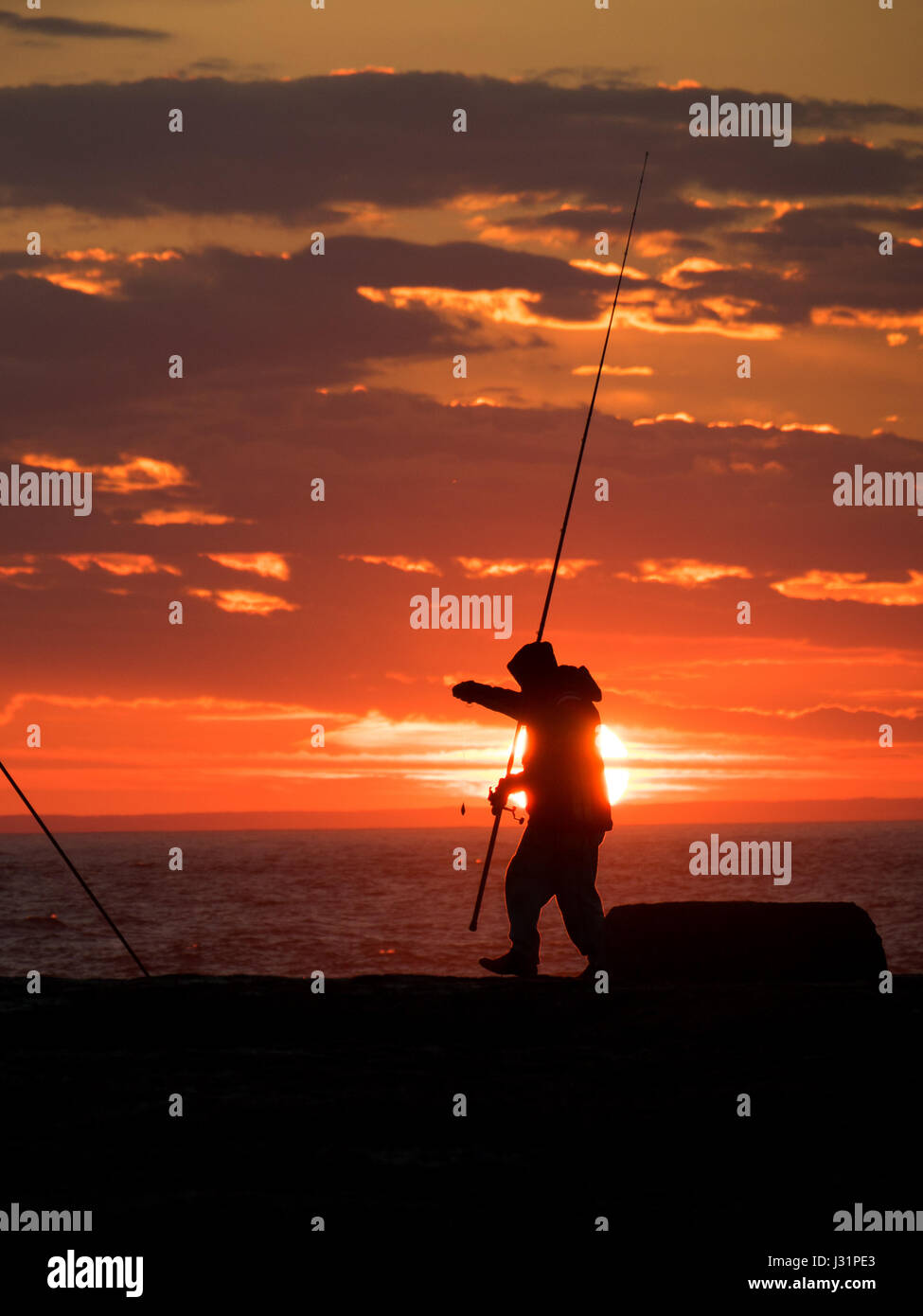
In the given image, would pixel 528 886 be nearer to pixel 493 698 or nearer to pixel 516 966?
pixel 516 966

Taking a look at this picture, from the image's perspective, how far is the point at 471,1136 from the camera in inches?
220

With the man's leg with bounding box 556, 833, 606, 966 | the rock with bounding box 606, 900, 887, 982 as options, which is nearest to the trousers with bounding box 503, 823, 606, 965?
the man's leg with bounding box 556, 833, 606, 966

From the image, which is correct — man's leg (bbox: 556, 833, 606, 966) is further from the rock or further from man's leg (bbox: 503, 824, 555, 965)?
the rock

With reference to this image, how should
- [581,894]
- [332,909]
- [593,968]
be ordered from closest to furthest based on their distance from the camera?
[593,968] < [581,894] < [332,909]

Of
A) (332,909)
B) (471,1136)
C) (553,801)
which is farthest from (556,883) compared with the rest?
(332,909)

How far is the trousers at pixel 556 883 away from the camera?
9.41 meters

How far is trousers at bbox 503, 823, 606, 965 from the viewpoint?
941 centimetres

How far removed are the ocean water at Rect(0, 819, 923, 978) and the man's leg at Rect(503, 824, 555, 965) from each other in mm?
36782

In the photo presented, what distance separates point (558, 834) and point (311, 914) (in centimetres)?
8227

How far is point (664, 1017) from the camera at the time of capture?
7.23 metres

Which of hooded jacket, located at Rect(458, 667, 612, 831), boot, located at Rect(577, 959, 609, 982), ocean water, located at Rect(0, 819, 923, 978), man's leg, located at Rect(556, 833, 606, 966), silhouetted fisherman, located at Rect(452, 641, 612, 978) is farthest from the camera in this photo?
ocean water, located at Rect(0, 819, 923, 978)

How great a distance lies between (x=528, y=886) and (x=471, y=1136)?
157 inches

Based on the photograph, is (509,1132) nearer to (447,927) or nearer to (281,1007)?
(281,1007)

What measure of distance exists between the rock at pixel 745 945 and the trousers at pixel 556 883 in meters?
0.35
